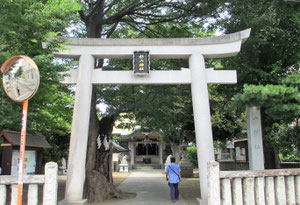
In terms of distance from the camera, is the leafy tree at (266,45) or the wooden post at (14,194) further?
the leafy tree at (266,45)

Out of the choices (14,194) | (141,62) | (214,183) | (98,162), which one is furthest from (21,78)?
(98,162)

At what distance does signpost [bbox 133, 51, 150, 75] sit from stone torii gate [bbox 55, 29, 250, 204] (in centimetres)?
20

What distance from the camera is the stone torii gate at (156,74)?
8.43 m

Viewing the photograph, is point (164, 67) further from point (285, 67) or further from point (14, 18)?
point (14, 18)

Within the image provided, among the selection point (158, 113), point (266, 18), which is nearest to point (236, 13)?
point (266, 18)

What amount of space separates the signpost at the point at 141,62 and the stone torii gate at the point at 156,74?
204 mm

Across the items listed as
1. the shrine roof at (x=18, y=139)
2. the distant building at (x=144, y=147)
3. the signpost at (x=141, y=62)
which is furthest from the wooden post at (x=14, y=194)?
the distant building at (x=144, y=147)

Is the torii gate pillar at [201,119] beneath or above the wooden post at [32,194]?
above

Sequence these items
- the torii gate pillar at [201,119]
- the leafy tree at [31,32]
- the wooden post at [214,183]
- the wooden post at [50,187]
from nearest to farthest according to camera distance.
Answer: the wooden post at [50,187], the wooden post at [214,183], the leafy tree at [31,32], the torii gate pillar at [201,119]

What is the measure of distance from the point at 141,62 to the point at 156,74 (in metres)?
0.65

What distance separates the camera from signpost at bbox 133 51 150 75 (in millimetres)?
8672

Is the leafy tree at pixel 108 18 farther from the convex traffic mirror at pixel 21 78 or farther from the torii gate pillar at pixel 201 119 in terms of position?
the convex traffic mirror at pixel 21 78

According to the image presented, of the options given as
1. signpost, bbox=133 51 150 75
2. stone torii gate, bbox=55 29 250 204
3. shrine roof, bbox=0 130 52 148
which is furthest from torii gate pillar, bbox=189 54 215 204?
shrine roof, bbox=0 130 52 148

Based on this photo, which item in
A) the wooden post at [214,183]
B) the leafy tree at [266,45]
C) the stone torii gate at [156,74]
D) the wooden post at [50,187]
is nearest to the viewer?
the wooden post at [50,187]
